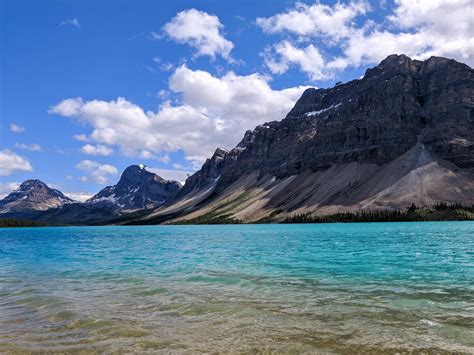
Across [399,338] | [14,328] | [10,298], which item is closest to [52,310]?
[14,328]

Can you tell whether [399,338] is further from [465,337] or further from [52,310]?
[52,310]

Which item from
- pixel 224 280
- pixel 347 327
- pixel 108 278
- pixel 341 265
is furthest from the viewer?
pixel 341 265

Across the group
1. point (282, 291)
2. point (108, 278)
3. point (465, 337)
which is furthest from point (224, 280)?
point (465, 337)

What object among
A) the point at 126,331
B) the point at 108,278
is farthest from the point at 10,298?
the point at 126,331

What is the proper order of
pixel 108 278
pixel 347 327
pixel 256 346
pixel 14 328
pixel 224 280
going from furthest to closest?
1. pixel 108 278
2. pixel 224 280
3. pixel 14 328
4. pixel 347 327
5. pixel 256 346

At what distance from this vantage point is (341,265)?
37812mm

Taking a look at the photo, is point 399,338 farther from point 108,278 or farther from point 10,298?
point 108,278

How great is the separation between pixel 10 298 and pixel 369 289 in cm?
2147

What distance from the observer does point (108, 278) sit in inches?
1300

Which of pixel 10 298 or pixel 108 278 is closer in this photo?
pixel 10 298

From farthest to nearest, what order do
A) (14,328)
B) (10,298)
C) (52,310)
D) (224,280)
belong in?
(224,280), (10,298), (52,310), (14,328)

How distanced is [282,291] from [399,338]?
10551 mm

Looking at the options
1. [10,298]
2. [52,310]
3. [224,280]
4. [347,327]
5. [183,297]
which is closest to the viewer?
[347,327]

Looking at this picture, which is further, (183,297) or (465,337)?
(183,297)
